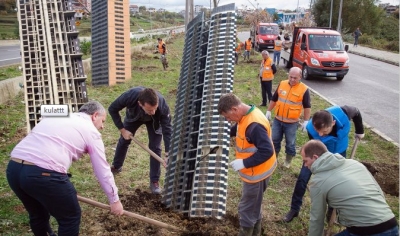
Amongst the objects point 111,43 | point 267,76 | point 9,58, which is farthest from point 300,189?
point 9,58

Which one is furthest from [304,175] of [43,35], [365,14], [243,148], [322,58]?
[365,14]

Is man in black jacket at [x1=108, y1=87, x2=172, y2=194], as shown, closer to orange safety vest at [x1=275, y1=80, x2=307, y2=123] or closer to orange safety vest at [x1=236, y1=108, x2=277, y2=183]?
orange safety vest at [x1=236, y1=108, x2=277, y2=183]

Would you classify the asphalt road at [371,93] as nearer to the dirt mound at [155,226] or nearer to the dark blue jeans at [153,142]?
the dirt mound at [155,226]

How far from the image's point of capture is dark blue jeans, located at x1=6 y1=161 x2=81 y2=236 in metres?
2.50

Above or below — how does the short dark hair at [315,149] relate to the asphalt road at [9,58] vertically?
above

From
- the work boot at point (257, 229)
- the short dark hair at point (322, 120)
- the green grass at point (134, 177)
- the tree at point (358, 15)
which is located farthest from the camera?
the tree at point (358, 15)

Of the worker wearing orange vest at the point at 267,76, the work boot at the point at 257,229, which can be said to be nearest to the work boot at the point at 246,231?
the work boot at the point at 257,229

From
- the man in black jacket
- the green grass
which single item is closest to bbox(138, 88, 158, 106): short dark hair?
the man in black jacket

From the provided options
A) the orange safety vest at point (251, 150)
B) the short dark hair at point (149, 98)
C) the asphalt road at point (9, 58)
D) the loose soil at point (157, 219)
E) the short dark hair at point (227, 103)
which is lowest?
the loose soil at point (157, 219)

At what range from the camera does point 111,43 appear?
1183cm

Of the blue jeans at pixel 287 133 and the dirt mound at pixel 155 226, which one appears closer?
the dirt mound at pixel 155 226

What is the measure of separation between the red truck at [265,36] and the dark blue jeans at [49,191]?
22.8 m

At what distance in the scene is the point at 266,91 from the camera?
9.19m

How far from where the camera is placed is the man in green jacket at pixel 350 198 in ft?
8.02
